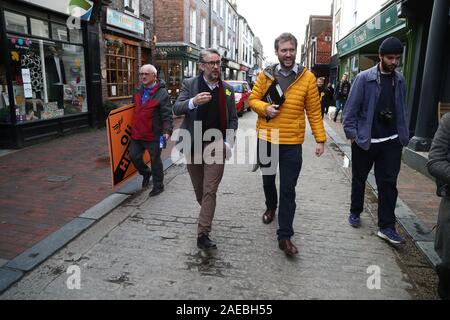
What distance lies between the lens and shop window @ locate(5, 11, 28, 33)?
25.3 feet

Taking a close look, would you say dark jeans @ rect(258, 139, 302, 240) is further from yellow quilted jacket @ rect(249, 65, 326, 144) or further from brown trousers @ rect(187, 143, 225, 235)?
brown trousers @ rect(187, 143, 225, 235)

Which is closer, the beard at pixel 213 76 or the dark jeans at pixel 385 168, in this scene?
the beard at pixel 213 76

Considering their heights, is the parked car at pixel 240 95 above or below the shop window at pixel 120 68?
below

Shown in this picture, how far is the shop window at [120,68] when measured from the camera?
12.3 meters

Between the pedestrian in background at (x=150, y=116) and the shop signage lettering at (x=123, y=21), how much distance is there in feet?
25.3

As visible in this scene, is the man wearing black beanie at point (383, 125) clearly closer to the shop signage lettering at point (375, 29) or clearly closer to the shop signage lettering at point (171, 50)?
the shop signage lettering at point (375, 29)

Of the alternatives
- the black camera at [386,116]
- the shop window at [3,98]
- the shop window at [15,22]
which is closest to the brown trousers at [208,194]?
the black camera at [386,116]

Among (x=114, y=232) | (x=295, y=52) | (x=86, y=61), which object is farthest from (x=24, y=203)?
(x=86, y=61)

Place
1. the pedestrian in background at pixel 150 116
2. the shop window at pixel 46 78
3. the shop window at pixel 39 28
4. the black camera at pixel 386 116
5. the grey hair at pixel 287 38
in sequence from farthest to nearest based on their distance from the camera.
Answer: the shop window at pixel 39 28, the shop window at pixel 46 78, the pedestrian in background at pixel 150 116, the black camera at pixel 386 116, the grey hair at pixel 287 38

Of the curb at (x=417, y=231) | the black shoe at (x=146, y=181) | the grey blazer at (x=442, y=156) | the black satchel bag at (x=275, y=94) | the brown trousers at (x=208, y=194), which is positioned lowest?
the curb at (x=417, y=231)

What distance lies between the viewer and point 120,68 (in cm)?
1312

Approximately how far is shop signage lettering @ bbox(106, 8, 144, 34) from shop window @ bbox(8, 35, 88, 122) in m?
1.73

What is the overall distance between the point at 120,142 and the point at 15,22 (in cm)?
503
